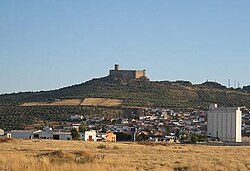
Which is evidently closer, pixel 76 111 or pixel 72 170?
pixel 72 170

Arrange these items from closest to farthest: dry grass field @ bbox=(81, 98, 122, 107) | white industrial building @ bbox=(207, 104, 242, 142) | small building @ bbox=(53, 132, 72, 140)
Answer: small building @ bbox=(53, 132, 72, 140) < white industrial building @ bbox=(207, 104, 242, 142) < dry grass field @ bbox=(81, 98, 122, 107)

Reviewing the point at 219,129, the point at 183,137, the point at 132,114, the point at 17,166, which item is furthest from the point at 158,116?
the point at 17,166

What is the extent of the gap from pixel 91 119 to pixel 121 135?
41169 millimetres

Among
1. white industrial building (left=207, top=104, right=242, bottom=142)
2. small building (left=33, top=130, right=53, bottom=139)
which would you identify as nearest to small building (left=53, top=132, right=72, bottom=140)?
small building (left=33, top=130, right=53, bottom=139)

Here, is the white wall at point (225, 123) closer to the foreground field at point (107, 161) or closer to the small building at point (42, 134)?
the small building at point (42, 134)

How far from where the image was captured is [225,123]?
15438 cm

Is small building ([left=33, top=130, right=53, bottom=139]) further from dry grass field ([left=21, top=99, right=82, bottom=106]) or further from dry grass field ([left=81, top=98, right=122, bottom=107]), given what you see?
dry grass field ([left=81, top=98, right=122, bottom=107])

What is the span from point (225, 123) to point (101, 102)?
48.7 m

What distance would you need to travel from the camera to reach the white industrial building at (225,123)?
496 feet

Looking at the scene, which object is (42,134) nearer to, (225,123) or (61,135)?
(61,135)

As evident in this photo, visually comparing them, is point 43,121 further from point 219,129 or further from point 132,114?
point 219,129

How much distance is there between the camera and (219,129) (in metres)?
157

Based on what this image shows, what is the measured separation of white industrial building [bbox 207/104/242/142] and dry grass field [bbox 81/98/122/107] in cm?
3905

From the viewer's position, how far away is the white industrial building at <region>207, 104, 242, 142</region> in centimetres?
15112
